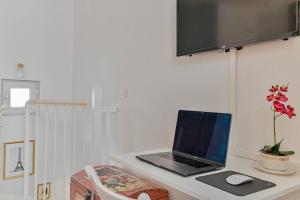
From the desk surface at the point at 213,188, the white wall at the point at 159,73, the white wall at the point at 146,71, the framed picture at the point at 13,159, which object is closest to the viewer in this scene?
the desk surface at the point at 213,188

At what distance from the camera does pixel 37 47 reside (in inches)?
124

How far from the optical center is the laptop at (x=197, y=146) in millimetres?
1254

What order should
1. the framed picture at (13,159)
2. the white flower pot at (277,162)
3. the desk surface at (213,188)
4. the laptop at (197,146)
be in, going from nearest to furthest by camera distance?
1. the desk surface at (213,188)
2. the white flower pot at (277,162)
3. the laptop at (197,146)
4. the framed picture at (13,159)

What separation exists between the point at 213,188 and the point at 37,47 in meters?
2.89

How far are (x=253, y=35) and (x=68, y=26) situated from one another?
2.68 metres

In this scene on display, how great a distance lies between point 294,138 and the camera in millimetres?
1267

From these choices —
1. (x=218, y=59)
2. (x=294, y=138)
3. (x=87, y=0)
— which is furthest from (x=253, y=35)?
(x=87, y=0)

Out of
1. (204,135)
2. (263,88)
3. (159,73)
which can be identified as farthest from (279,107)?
(159,73)

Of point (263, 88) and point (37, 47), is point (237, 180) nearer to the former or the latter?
point (263, 88)

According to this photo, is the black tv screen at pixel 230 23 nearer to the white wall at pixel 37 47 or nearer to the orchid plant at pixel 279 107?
the orchid plant at pixel 279 107

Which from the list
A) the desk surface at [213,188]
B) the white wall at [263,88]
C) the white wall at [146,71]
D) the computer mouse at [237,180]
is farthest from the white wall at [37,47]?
the computer mouse at [237,180]

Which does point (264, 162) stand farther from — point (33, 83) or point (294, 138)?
point (33, 83)

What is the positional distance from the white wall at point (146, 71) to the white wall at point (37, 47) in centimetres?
49

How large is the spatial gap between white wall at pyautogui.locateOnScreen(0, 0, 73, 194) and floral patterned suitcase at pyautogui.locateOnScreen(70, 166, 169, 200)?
1760 millimetres
